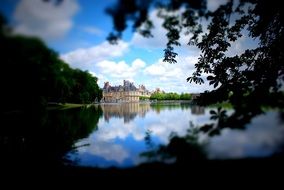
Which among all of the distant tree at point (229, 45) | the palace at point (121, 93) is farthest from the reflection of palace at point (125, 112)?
the palace at point (121, 93)

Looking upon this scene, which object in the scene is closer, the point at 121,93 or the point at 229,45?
the point at 229,45

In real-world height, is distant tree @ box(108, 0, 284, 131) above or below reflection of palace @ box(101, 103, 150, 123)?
above

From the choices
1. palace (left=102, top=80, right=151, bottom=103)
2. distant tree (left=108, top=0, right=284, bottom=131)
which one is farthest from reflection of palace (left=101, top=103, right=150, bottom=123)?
palace (left=102, top=80, right=151, bottom=103)

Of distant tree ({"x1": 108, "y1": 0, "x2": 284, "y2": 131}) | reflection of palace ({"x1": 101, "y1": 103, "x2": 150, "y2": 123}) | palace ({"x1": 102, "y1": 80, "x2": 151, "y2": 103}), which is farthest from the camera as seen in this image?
palace ({"x1": 102, "y1": 80, "x2": 151, "y2": 103})

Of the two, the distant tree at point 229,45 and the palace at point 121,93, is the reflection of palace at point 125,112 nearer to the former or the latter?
the distant tree at point 229,45

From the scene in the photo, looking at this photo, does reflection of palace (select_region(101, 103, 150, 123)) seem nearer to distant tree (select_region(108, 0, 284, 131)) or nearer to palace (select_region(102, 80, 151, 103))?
distant tree (select_region(108, 0, 284, 131))

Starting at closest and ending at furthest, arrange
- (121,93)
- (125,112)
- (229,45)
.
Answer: (229,45), (125,112), (121,93)

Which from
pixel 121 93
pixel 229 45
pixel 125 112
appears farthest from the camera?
pixel 121 93

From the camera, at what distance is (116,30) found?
284 inches

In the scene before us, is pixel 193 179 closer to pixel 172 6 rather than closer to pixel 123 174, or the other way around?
pixel 123 174

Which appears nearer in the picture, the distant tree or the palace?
the distant tree

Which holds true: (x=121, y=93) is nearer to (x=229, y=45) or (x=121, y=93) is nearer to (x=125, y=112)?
(x=125, y=112)

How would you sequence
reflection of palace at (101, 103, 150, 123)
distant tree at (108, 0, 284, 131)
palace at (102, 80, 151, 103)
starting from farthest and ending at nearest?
1. palace at (102, 80, 151, 103)
2. reflection of palace at (101, 103, 150, 123)
3. distant tree at (108, 0, 284, 131)

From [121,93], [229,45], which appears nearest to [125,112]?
[229,45]
